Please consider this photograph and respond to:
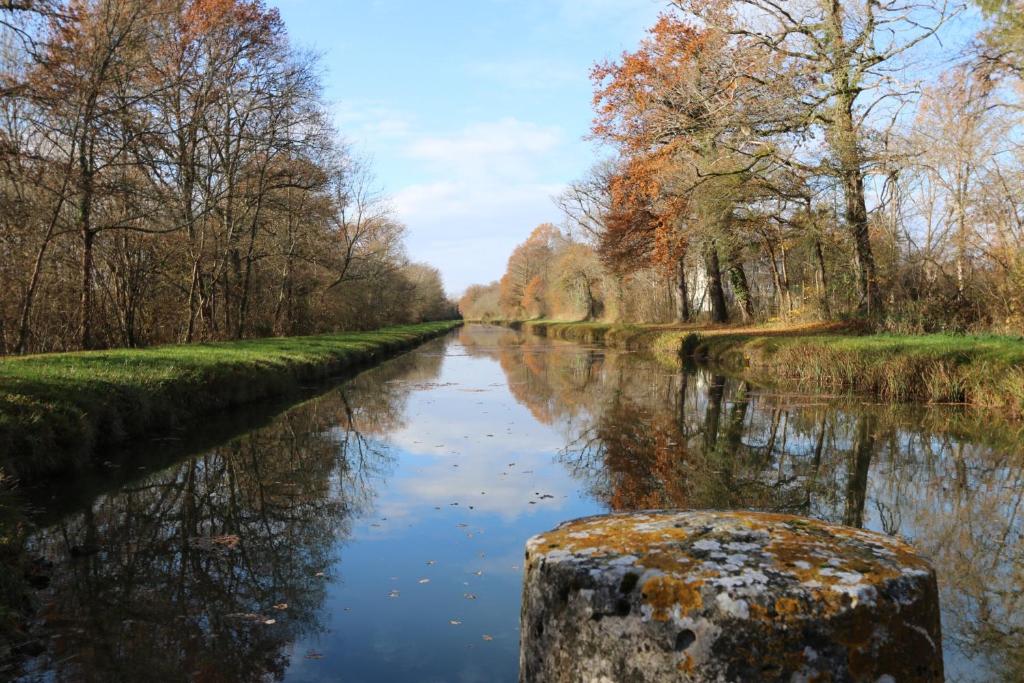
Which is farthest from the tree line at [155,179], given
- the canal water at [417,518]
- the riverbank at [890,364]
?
the riverbank at [890,364]

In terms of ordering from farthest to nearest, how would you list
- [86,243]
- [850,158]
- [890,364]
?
1. [850,158]
2. [86,243]
3. [890,364]

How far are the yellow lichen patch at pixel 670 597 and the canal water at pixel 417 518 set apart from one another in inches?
73.5

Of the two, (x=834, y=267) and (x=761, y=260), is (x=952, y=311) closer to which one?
(x=834, y=267)

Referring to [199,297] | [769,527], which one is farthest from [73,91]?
[769,527]

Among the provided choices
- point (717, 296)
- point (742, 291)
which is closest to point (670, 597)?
point (742, 291)

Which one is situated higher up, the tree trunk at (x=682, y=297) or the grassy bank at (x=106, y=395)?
the tree trunk at (x=682, y=297)

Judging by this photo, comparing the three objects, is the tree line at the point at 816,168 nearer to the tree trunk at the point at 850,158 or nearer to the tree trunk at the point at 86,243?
the tree trunk at the point at 850,158

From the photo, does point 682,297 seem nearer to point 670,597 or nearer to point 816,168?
point 816,168

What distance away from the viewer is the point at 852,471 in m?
7.64

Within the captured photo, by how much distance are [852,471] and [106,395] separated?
8975 millimetres

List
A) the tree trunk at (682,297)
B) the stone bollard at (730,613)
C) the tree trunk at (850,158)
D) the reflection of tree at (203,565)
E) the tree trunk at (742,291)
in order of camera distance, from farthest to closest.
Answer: the tree trunk at (682,297) < the tree trunk at (742,291) < the tree trunk at (850,158) < the reflection of tree at (203,565) < the stone bollard at (730,613)

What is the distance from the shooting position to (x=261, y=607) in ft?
14.3

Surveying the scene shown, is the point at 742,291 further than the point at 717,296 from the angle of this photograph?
No

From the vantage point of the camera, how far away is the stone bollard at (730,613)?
6.43ft
